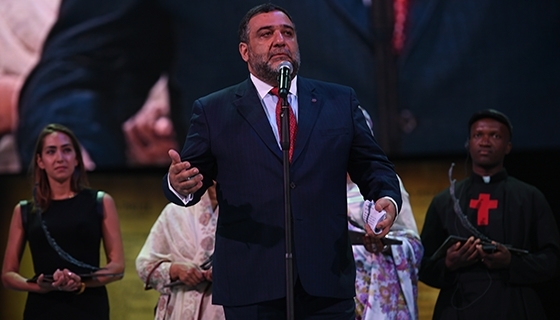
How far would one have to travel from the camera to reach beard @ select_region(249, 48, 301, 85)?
286 cm

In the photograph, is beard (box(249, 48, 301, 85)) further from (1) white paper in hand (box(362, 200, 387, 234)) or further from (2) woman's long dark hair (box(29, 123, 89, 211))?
(2) woman's long dark hair (box(29, 123, 89, 211))

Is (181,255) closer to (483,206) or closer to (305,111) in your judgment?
(305,111)

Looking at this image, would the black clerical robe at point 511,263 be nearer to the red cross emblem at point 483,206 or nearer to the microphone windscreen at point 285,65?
the red cross emblem at point 483,206

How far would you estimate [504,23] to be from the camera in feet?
16.8

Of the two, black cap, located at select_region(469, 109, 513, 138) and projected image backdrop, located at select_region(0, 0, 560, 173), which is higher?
projected image backdrop, located at select_region(0, 0, 560, 173)

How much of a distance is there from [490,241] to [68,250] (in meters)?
2.13

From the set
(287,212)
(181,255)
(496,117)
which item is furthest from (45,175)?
(496,117)

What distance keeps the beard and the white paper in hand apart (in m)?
0.53

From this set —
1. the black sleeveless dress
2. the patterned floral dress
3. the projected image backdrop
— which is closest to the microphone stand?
the patterned floral dress

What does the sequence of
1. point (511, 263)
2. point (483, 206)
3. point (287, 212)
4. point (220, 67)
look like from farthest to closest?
point (220, 67)
point (483, 206)
point (511, 263)
point (287, 212)

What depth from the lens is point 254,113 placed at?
2.84 m

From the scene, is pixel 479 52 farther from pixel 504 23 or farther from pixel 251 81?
pixel 251 81

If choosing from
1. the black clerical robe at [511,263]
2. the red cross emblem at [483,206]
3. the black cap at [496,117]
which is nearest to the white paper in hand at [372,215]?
the black clerical robe at [511,263]

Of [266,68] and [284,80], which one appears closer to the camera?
[284,80]
